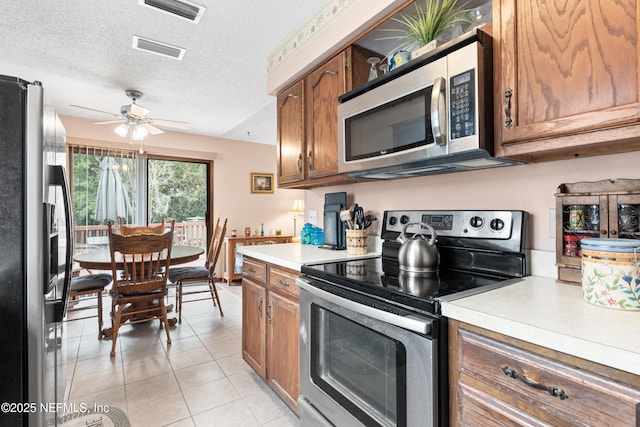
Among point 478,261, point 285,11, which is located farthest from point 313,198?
point 478,261

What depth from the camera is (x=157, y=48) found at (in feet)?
7.81

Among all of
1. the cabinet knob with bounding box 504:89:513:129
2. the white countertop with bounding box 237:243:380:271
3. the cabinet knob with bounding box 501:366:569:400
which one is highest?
the cabinet knob with bounding box 504:89:513:129

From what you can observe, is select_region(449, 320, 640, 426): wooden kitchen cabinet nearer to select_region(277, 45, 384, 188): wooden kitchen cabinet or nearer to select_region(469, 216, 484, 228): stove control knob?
select_region(469, 216, 484, 228): stove control knob

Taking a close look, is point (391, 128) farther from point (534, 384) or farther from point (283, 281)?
point (534, 384)

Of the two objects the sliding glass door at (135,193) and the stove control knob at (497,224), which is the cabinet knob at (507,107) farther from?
the sliding glass door at (135,193)

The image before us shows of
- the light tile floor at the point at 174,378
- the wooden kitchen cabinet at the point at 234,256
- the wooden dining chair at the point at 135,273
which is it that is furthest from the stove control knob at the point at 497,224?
the wooden kitchen cabinet at the point at 234,256

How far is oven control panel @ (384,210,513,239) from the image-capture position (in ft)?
4.30

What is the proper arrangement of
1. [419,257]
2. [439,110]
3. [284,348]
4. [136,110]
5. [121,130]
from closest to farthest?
[439,110] < [419,257] < [284,348] < [136,110] < [121,130]

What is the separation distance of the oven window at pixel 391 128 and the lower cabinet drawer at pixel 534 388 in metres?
0.81

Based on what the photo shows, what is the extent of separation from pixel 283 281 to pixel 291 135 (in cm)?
112

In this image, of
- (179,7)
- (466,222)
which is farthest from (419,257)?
(179,7)

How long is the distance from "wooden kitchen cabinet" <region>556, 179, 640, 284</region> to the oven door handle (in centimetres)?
61

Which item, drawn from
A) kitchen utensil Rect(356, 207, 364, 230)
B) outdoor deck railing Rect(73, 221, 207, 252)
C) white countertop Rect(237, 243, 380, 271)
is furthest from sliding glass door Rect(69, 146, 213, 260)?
kitchen utensil Rect(356, 207, 364, 230)

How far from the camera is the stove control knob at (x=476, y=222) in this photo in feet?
4.56
